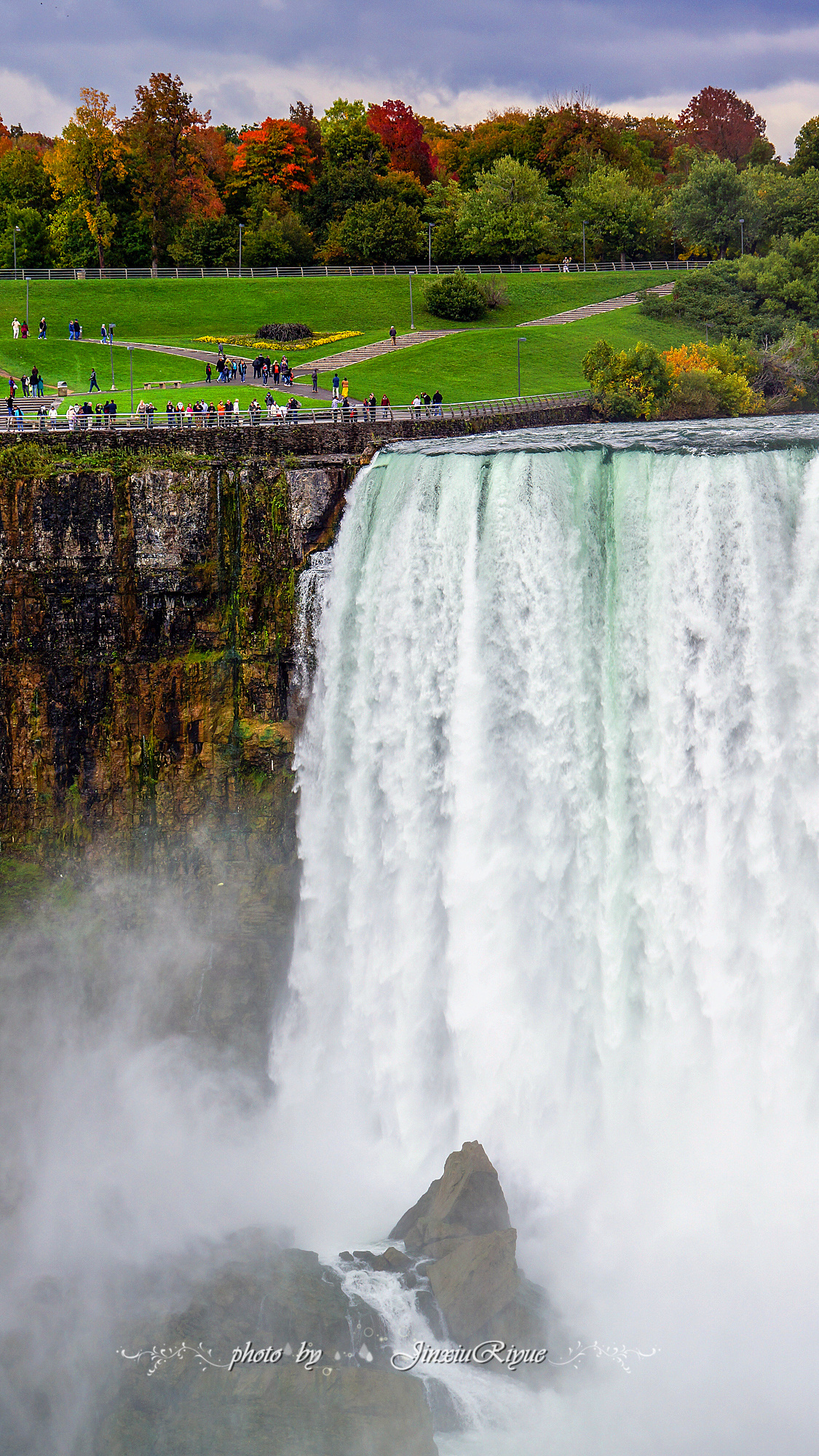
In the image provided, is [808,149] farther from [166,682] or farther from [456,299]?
[166,682]

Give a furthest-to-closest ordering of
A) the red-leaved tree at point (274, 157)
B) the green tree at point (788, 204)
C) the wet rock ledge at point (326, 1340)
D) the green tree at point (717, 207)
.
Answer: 1. the red-leaved tree at point (274, 157)
2. the green tree at point (717, 207)
3. the green tree at point (788, 204)
4. the wet rock ledge at point (326, 1340)

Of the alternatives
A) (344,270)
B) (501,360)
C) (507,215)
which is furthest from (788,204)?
(344,270)

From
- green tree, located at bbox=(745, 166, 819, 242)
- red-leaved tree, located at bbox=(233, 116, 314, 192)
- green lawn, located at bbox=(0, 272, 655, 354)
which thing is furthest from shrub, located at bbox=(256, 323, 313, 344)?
green tree, located at bbox=(745, 166, 819, 242)

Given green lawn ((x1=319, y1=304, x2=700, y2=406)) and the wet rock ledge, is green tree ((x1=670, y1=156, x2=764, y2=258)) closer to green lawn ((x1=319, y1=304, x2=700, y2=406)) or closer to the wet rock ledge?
green lawn ((x1=319, y1=304, x2=700, y2=406))

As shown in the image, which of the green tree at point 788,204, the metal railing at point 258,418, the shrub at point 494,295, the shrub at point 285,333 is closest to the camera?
the metal railing at point 258,418

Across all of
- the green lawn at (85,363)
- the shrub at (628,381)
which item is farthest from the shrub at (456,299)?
the shrub at (628,381)

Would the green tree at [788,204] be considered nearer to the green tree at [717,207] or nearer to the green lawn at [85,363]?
the green tree at [717,207]
